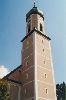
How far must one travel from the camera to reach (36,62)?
115 feet

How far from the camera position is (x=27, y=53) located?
38.2 m

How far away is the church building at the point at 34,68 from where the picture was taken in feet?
109

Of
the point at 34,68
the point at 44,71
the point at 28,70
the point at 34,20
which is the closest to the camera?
the point at 34,68

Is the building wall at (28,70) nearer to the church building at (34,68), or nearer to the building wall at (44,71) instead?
the church building at (34,68)

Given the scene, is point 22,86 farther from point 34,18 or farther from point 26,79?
point 34,18

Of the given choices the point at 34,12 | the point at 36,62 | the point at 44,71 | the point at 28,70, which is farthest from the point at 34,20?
the point at 44,71

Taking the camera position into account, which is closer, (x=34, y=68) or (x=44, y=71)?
(x=34, y=68)

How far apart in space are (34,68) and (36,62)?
1.22 meters

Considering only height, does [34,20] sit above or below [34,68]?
above

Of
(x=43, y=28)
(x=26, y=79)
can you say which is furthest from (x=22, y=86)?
(x=43, y=28)

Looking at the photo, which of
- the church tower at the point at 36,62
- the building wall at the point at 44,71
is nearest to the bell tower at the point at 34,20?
the church tower at the point at 36,62

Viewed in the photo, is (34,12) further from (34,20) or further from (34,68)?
(34,68)

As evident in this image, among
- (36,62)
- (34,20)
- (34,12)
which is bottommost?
(36,62)

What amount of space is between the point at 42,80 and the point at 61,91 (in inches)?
797
